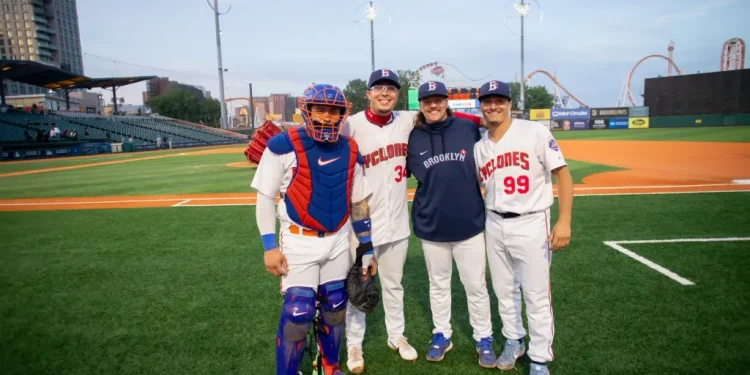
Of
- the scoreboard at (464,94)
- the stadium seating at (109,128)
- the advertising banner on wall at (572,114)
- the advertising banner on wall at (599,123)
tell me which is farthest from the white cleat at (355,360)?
the advertising banner on wall at (572,114)

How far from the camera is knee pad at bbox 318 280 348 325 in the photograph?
288 centimetres

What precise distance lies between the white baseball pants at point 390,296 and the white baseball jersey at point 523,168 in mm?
867

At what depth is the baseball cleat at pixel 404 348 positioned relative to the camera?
3.36m

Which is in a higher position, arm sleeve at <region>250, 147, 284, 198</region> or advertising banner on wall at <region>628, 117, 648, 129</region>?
advertising banner on wall at <region>628, 117, 648, 129</region>

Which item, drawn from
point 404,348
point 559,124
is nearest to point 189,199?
point 404,348

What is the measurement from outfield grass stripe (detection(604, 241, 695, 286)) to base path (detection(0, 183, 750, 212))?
405cm

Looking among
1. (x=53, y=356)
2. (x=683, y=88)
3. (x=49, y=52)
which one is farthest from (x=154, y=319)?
(x=49, y=52)

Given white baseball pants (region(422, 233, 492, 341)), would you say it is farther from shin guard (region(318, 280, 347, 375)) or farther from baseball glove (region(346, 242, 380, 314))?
shin guard (region(318, 280, 347, 375))

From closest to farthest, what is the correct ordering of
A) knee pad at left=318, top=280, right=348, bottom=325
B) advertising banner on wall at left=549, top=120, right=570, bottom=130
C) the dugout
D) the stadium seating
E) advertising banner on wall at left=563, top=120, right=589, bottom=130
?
1. knee pad at left=318, top=280, right=348, bottom=325
2. the dugout
3. the stadium seating
4. advertising banner on wall at left=563, top=120, right=589, bottom=130
5. advertising banner on wall at left=549, top=120, right=570, bottom=130

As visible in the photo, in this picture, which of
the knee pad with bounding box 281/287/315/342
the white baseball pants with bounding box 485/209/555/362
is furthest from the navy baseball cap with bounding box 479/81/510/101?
the knee pad with bounding box 281/287/315/342

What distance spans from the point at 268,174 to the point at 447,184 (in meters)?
1.40

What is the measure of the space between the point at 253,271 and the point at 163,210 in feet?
16.8

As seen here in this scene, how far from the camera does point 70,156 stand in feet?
101

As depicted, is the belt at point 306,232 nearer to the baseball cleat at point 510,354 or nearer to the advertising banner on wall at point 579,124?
the baseball cleat at point 510,354
